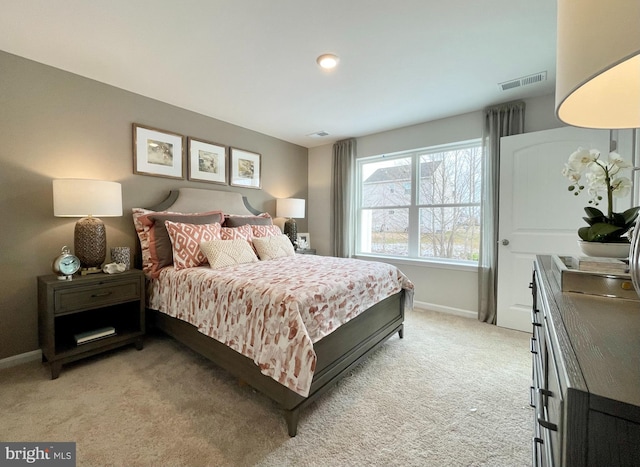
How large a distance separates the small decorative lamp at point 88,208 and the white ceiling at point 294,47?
1.05 m

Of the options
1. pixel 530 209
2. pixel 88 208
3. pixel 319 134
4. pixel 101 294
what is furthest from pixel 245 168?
pixel 530 209

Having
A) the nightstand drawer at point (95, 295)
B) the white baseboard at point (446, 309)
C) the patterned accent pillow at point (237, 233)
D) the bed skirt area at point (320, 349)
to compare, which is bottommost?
the white baseboard at point (446, 309)

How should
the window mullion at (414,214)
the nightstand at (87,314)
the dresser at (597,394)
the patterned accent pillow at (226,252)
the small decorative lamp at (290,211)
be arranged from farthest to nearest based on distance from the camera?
1. the small decorative lamp at (290,211)
2. the window mullion at (414,214)
3. the patterned accent pillow at (226,252)
4. the nightstand at (87,314)
5. the dresser at (597,394)

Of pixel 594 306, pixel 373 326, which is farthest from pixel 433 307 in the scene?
pixel 594 306

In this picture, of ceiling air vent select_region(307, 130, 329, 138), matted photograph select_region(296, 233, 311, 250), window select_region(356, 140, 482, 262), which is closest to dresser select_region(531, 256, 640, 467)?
window select_region(356, 140, 482, 262)

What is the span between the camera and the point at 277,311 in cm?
156

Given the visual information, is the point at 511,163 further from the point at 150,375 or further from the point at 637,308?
the point at 150,375

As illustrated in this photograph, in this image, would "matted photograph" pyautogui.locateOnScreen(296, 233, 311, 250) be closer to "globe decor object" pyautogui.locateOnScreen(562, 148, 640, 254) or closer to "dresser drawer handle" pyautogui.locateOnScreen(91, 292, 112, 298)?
"dresser drawer handle" pyautogui.locateOnScreen(91, 292, 112, 298)

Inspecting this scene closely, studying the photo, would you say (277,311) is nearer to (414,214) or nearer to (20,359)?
(20,359)

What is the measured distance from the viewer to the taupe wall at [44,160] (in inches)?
85.7

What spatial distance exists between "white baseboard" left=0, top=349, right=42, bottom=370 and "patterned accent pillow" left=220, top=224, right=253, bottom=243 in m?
1.79

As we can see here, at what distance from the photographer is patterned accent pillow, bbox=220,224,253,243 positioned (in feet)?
9.57

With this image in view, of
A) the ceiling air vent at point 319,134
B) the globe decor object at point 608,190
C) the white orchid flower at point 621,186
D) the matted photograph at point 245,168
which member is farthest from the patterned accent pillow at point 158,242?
the white orchid flower at point 621,186

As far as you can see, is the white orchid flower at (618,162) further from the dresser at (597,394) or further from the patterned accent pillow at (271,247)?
the patterned accent pillow at (271,247)
